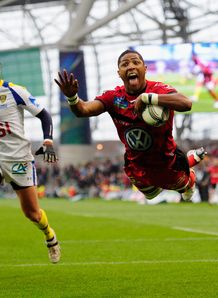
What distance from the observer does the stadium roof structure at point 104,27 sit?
172 feet

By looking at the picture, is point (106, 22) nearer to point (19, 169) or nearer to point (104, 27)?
point (104, 27)

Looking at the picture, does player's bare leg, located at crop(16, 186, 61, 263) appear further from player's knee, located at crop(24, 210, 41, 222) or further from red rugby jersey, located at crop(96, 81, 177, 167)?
red rugby jersey, located at crop(96, 81, 177, 167)

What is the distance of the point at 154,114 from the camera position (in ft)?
30.9

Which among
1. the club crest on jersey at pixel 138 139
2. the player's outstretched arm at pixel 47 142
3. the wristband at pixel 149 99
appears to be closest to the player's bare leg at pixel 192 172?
the club crest on jersey at pixel 138 139

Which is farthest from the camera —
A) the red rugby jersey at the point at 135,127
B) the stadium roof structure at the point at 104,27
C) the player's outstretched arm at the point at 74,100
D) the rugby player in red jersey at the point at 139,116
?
the stadium roof structure at the point at 104,27

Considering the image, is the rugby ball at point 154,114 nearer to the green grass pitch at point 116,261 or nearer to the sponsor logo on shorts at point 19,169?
the green grass pitch at point 116,261

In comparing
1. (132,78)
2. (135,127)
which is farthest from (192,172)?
(132,78)

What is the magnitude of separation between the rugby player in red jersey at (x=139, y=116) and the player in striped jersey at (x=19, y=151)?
139 cm

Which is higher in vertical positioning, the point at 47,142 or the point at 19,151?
the point at 47,142

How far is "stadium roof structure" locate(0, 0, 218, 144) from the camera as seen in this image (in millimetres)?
52562

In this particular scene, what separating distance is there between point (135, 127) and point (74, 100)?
0.85 metres

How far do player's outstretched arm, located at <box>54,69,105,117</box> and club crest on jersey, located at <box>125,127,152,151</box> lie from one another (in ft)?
1.48

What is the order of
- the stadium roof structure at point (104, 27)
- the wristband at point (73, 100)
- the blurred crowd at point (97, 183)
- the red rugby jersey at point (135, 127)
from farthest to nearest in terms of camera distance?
the stadium roof structure at point (104, 27) → the blurred crowd at point (97, 183) → the red rugby jersey at point (135, 127) → the wristband at point (73, 100)

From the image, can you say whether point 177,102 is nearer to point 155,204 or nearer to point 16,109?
point 16,109
